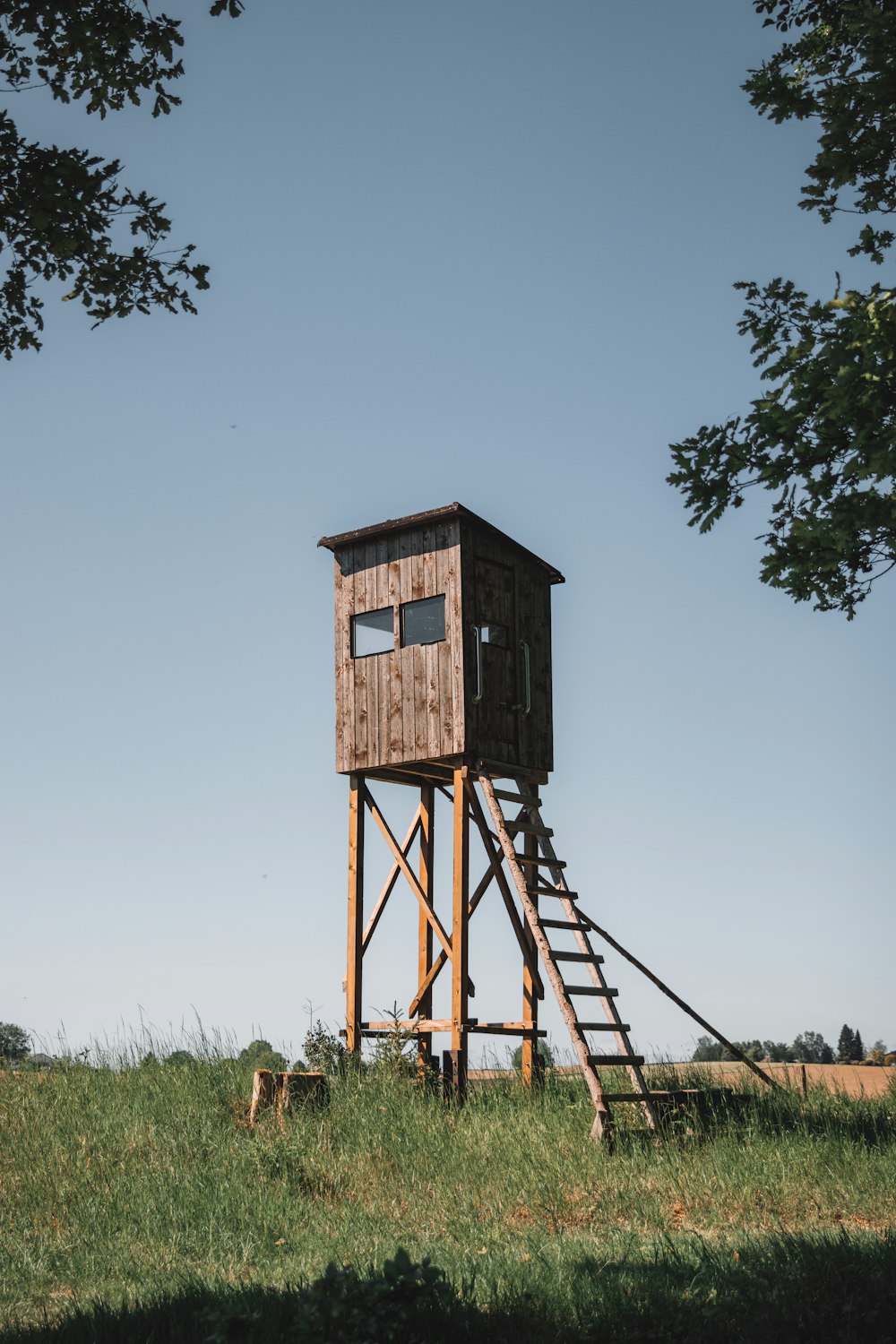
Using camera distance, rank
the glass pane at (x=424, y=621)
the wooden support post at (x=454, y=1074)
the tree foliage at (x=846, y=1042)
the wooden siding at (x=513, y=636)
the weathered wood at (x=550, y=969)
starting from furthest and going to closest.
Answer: the tree foliage at (x=846, y=1042)
the glass pane at (x=424, y=621)
the wooden siding at (x=513, y=636)
the wooden support post at (x=454, y=1074)
the weathered wood at (x=550, y=969)

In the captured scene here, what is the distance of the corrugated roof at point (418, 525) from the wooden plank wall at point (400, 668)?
4.9 inches

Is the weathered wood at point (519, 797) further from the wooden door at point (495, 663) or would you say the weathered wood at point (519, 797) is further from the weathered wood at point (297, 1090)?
the weathered wood at point (297, 1090)

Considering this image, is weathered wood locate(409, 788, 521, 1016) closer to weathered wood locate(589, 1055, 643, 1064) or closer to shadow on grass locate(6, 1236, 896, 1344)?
weathered wood locate(589, 1055, 643, 1064)

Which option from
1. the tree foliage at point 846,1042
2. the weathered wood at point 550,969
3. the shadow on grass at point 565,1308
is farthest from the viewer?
the tree foliage at point 846,1042

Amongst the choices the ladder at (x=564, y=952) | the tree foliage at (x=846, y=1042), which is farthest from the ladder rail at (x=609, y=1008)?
the tree foliage at (x=846, y=1042)

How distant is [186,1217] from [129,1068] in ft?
15.7

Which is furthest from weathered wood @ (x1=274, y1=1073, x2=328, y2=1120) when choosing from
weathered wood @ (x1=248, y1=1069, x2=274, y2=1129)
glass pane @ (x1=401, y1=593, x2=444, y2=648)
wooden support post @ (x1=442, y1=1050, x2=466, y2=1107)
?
glass pane @ (x1=401, y1=593, x2=444, y2=648)

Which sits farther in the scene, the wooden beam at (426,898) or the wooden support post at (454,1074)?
the wooden beam at (426,898)

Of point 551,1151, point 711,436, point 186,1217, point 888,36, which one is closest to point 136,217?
point 711,436

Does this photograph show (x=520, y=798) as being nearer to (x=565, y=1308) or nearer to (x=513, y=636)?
(x=513, y=636)

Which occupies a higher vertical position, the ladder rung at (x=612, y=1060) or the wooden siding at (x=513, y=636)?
the wooden siding at (x=513, y=636)

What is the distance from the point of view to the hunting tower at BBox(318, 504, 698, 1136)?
15.5 metres

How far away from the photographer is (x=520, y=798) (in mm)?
16359

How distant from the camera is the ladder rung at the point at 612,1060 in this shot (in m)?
13.8
